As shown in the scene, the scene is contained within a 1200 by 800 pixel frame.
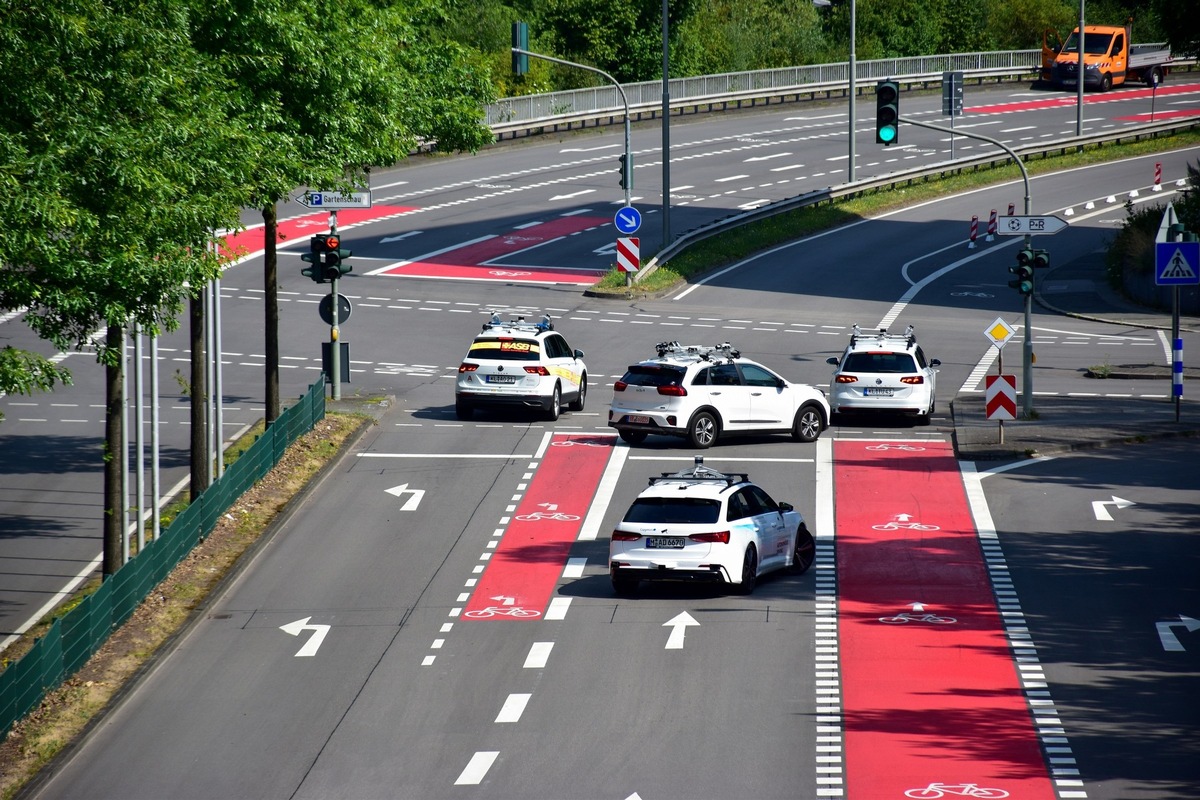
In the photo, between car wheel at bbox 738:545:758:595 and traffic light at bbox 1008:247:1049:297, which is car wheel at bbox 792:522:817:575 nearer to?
car wheel at bbox 738:545:758:595

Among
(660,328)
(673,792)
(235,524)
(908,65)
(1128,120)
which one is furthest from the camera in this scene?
(908,65)

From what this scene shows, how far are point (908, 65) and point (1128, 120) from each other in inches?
599

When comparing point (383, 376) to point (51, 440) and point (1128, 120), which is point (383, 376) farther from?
point (1128, 120)

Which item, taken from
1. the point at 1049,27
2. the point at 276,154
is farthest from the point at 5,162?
the point at 1049,27

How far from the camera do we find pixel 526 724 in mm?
15656

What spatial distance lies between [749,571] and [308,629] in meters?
5.47

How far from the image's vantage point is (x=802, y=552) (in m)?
21.7

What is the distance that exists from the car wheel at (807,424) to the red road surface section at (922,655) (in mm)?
2749

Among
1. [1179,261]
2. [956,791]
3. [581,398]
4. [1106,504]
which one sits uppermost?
[1179,261]

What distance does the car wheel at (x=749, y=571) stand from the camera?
20172 millimetres

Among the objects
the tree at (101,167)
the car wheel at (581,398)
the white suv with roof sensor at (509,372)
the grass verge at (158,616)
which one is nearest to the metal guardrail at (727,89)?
the car wheel at (581,398)

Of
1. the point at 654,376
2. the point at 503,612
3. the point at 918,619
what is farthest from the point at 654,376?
the point at 918,619

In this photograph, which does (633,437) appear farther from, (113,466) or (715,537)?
(113,466)

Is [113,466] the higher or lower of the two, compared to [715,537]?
higher
